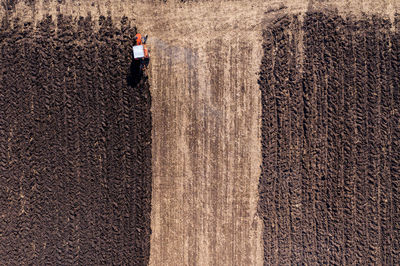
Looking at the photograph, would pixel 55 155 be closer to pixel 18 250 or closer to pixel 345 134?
pixel 18 250

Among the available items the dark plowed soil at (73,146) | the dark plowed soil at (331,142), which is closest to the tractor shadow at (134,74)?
the dark plowed soil at (73,146)

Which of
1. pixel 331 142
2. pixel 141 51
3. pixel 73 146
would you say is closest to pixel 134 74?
pixel 141 51

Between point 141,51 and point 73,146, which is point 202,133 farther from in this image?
point 73,146

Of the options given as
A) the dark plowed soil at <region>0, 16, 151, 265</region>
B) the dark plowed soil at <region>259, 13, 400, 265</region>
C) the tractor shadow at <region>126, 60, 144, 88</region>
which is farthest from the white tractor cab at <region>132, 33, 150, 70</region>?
the dark plowed soil at <region>259, 13, 400, 265</region>

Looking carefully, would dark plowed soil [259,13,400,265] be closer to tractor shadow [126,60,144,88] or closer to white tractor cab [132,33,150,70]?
white tractor cab [132,33,150,70]

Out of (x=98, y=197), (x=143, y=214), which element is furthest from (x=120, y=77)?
(x=143, y=214)
